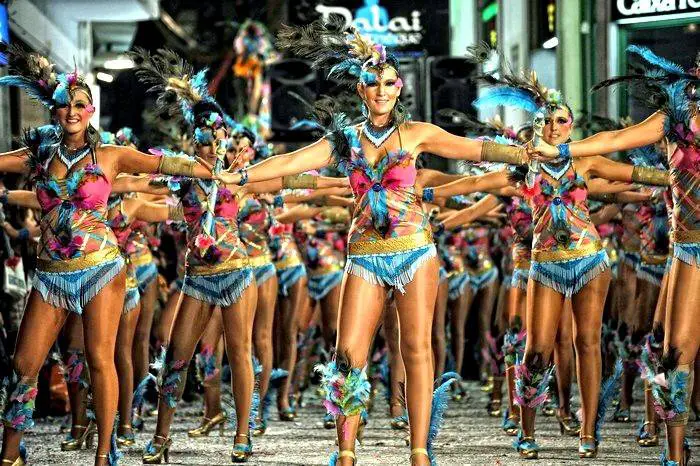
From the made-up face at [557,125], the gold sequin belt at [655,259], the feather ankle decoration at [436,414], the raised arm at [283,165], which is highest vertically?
the made-up face at [557,125]

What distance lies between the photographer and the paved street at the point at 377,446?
9297 mm

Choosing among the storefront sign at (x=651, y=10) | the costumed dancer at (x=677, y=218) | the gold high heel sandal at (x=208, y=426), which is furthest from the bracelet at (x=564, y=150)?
the storefront sign at (x=651, y=10)

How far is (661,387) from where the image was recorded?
26.4 ft

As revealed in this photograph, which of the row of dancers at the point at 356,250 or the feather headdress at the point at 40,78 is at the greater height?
the feather headdress at the point at 40,78

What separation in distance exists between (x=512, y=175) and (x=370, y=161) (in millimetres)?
1943

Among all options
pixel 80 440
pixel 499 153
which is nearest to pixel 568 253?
pixel 499 153

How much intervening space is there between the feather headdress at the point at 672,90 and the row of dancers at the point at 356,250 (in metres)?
0.01

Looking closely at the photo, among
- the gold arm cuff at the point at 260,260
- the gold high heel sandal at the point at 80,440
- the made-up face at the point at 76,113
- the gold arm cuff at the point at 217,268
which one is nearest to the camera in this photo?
the made-up face at the point at 76,113

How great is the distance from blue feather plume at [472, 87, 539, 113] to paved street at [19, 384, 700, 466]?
2.22 m

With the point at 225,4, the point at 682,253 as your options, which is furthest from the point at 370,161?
the point at 225,4

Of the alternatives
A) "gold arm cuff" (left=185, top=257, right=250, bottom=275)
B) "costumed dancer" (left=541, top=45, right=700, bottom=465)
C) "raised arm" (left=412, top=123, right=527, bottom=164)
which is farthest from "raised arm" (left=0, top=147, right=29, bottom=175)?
"costumed dancer" (left=541, top=45, right=700, bottom=465)

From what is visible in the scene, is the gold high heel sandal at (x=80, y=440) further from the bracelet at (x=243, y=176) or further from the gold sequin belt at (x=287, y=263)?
the bracelet at (x=243, y=176)

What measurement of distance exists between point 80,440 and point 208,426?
1.12 meters

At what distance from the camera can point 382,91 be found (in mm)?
7863
